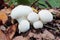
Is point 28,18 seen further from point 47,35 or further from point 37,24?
point 47,35

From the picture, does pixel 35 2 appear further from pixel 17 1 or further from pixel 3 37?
pixel 3 37

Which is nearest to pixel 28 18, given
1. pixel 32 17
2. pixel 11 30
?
pixel 32 17

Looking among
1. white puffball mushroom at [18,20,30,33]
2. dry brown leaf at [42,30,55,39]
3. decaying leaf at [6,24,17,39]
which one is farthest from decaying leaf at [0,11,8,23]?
dry brown leaf at [42,30,55,39]

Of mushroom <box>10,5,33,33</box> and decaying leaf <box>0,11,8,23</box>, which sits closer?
mushroom <box>10,5,33,33</box>

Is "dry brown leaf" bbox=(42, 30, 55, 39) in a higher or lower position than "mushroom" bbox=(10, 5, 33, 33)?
lower

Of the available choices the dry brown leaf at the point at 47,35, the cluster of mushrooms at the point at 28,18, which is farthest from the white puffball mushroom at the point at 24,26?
the dry brown leaf at the point at 47,35

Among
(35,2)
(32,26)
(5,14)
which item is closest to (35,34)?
(32,26)

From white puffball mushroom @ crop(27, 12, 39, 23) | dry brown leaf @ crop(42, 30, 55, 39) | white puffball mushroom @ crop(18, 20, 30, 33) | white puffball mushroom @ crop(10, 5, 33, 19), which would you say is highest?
white puffball mushroom @ crop(10, 5, 33, 19)

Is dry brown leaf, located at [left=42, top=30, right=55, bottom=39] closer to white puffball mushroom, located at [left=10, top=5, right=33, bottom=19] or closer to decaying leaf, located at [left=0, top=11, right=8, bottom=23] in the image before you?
white puffball mushroom, located at [left=10, top=5, right=33, bottom=19]

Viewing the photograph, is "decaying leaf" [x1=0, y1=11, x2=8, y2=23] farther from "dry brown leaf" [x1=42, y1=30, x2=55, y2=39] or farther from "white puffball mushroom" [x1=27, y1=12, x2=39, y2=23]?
"dry brown leaf" [x1=42, y1=30, x2=55, y2=39]
